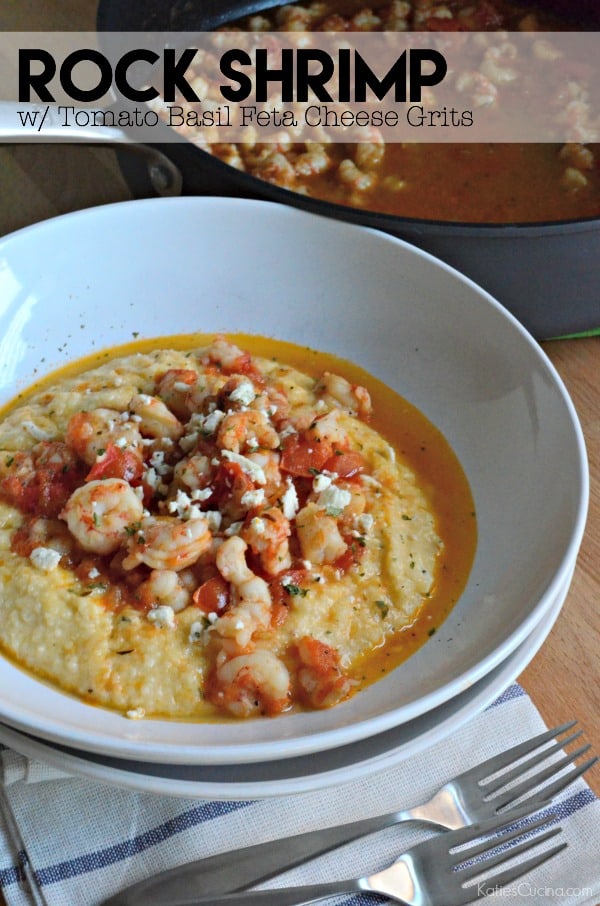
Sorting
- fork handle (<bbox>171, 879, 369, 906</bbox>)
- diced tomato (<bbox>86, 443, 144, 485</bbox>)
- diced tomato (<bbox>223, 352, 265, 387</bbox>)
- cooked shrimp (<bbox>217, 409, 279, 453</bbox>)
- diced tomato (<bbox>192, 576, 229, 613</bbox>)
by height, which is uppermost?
diced tomato (<bbox>223, 352, 265, 387</bbox>)

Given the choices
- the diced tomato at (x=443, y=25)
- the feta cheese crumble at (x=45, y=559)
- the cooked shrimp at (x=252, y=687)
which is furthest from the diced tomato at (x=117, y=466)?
the diced tomato at (x=443, y=25)

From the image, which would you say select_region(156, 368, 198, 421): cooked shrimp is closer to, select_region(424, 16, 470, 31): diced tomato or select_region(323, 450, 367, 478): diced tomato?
select_region(323, 450, 367, 478): diced tomato

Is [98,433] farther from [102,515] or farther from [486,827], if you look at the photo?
[486,827]

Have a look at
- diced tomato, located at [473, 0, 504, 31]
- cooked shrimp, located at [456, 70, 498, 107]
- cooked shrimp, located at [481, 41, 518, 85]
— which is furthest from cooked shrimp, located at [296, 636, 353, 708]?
diced tomato, located at [473, 0, 504, 31]

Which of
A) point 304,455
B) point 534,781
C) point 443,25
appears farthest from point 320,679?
point 443,25

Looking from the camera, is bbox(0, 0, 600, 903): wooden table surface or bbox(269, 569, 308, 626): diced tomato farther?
bbox(0, 0, 600, 903): wooden table surface

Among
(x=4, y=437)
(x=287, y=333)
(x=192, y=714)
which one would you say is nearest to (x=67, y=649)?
(x=192, y=714)

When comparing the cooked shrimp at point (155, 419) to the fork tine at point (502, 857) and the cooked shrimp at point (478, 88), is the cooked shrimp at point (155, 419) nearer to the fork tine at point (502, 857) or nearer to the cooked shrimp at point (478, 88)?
the fork tine at point (502, 857)

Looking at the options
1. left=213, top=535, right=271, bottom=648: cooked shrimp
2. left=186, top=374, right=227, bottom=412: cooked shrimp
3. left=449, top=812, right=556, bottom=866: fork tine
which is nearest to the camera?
left=449, top=812, right=556, bottom=866: fork tine
